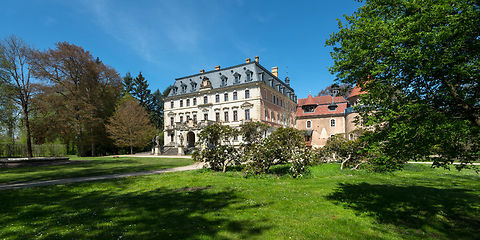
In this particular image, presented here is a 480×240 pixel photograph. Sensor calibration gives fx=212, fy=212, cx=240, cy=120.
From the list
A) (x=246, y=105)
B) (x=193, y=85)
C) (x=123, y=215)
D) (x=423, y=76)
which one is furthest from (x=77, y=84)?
(x=423, y=76)

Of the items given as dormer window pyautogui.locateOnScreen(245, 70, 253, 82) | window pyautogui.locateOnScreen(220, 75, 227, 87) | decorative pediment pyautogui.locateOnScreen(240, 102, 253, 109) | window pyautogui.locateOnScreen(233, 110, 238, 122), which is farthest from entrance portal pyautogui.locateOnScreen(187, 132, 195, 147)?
dormer window pyautogui.locateOnScreen(245, 70, 253, 82)

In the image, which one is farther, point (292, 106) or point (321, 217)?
point (292, 106)

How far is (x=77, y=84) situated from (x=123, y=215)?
119ft

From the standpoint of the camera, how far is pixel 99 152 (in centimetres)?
4066

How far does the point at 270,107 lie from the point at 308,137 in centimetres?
895

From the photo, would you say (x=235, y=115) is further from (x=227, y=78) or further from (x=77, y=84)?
(x=77, y=84)

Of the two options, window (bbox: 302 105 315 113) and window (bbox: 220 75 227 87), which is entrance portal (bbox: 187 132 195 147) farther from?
window (bbox: 302 105 315 113)

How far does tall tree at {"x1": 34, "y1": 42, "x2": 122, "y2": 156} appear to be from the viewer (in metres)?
30.3

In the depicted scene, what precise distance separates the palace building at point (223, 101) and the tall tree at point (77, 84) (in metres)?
12.4

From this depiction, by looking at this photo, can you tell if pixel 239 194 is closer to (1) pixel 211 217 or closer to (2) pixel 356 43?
(1) pixel 211 217

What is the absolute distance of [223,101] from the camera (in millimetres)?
38531

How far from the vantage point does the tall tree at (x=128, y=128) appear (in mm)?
36125

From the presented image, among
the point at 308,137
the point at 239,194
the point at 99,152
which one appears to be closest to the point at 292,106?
the point at 308,137

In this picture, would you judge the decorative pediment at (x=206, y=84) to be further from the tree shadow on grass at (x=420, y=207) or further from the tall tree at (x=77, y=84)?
the tree shadow on grass at (x=420, y=207)
